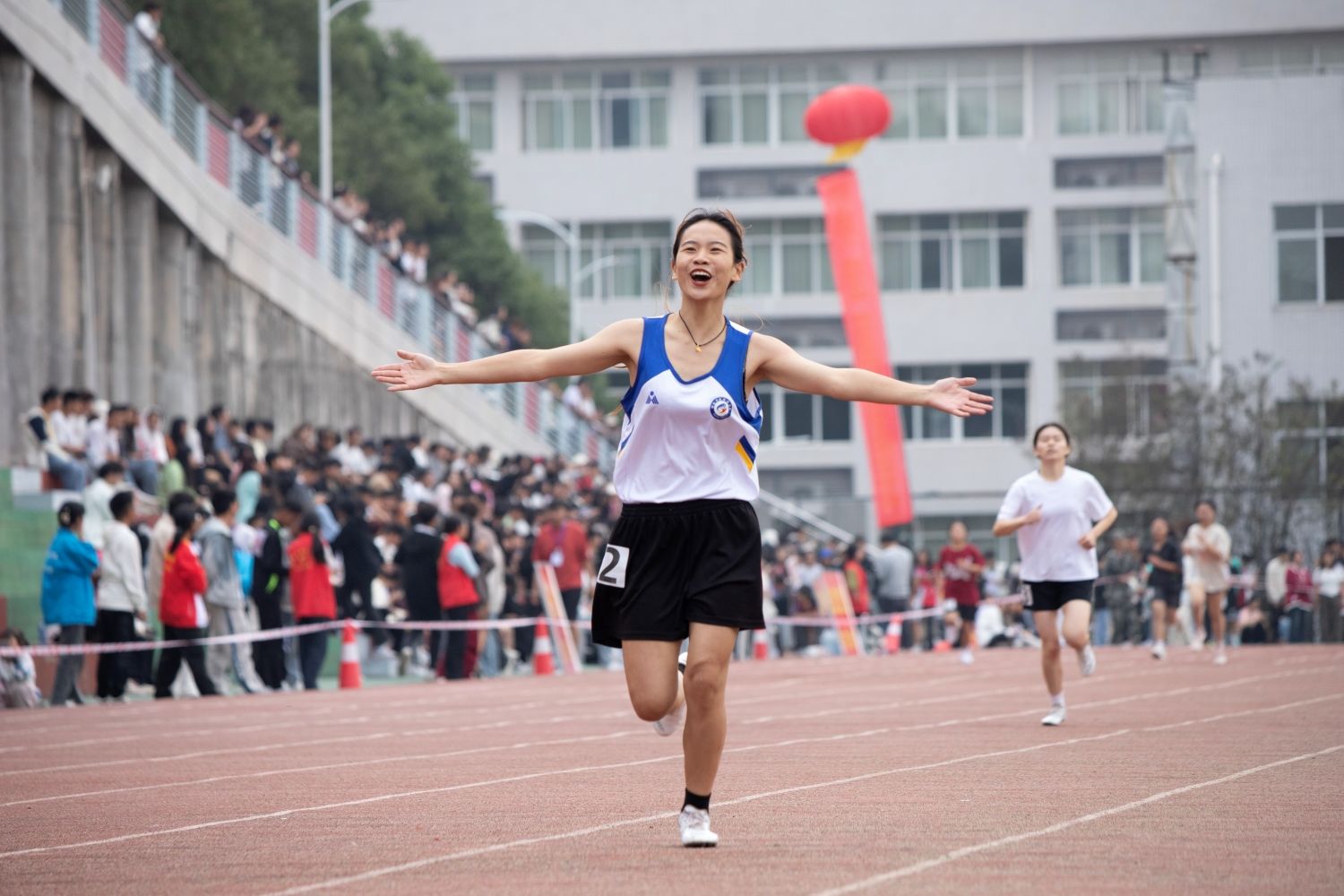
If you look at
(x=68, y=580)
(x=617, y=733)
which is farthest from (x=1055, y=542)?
(x=68, y=580)

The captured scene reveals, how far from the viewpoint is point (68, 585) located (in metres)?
20.5

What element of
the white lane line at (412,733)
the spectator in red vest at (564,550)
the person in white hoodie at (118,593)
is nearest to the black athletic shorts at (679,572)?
the white lane line at (412,733)

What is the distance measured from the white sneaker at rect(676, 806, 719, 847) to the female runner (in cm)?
811

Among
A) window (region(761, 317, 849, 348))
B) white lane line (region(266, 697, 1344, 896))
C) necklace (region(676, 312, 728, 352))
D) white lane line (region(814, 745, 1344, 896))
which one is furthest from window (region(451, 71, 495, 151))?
necklace (region(676, 312, 728, 352))

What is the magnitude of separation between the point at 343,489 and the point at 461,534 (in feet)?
5.80

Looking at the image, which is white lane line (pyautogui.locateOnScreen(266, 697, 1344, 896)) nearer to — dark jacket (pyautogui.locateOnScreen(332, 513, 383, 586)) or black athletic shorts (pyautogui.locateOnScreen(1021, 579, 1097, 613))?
black athletic shorts (pyautogui.locateOnScreen(1021, 579, 1097, 613))

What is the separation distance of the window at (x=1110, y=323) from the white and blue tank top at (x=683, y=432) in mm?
67711

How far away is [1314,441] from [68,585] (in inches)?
1248

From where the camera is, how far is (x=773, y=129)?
252 feet

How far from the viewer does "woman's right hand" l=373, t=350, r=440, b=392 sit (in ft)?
28.1

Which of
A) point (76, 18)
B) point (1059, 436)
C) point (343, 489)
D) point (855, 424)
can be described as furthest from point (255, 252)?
point (855, 424)

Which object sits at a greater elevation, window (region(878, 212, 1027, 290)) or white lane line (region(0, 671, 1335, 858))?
window (region(878, 212, 1027, 290))

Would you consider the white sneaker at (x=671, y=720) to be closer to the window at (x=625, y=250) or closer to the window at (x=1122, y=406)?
the window at (x=1122, y=406)

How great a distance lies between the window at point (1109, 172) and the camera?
7456 centimetres
